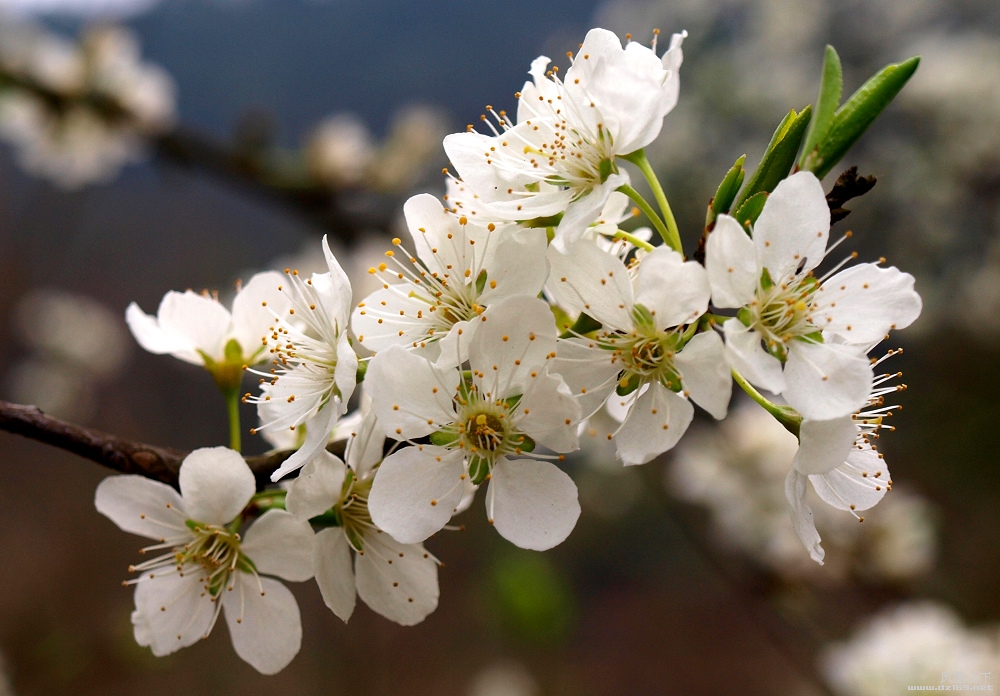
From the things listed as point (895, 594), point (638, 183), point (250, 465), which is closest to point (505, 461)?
point (250, 465)

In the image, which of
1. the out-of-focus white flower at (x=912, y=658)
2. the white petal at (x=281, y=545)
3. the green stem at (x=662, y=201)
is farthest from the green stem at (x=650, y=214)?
the out-of-focus white flower at (x=912, y=658)

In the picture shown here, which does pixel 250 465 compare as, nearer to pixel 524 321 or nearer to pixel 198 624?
pixel 198 624

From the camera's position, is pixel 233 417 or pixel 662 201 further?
pixel 233 417

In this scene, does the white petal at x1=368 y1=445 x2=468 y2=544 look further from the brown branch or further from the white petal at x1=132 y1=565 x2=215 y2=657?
the white petal at x1=132 y1=565 x2=215 y2=657

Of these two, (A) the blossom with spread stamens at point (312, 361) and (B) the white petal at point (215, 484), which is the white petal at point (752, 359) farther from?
(B) the white petal at point (215, 484)

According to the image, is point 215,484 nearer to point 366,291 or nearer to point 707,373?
point 707,373

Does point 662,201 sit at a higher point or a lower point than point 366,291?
higher

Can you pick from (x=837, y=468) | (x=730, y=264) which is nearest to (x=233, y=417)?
(x=730, y=264)
